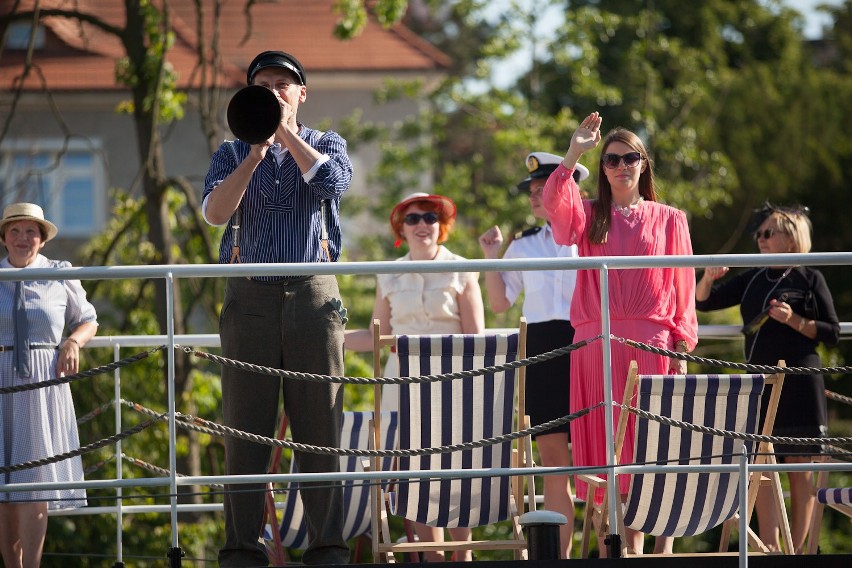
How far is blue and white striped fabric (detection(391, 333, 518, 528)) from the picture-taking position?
516 centimetres

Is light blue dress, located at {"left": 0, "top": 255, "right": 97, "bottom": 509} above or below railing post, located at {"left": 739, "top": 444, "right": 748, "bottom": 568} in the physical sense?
above

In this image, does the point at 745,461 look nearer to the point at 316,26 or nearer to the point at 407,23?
the point at 316,26

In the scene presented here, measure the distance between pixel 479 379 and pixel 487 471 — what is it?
1.64 ft

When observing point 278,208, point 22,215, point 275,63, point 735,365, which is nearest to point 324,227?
point 278,208

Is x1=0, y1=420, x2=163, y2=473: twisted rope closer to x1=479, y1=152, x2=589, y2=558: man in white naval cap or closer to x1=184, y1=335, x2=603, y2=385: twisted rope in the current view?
x1=184, y1=335, x2=603, y2=385: twisted rope

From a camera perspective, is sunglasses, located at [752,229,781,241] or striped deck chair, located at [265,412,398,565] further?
striped deck chair, located at [265,412,398,565]

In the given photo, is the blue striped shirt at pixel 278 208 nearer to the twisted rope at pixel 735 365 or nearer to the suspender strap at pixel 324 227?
the suspender strap at pixel 324 227

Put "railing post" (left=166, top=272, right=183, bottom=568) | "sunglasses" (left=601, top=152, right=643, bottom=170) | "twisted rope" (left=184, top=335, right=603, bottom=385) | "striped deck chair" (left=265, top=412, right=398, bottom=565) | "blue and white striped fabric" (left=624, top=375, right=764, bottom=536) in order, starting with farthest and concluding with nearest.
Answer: "striped deck chair" (left=265, top=412, right=398, bottom=565) < "sunglasses" (left=601, top=152, right=643, bottom=170) < "blue and white striped fabric" (left=624, top=375, right=764, bottom=536) < "twisted rope" (left=184, top=335, right=603, bottom=385) < "railing post" (left=166, top=272, right=183, bottom=568)

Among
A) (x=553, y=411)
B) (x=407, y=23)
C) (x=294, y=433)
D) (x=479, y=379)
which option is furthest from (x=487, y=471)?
(x=407, y=23)

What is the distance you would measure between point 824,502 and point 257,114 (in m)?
2.90

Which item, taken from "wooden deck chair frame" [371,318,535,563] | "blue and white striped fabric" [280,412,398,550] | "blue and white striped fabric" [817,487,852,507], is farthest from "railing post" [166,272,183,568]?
"blue and white striped fabric" [817,487,852,507]

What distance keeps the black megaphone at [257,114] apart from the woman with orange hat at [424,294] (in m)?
1.68

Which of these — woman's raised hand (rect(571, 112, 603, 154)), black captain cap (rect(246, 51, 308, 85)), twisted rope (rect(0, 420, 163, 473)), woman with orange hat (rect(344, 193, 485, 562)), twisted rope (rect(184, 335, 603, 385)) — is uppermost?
black captain cap (rect(246, 51, 308, 85))

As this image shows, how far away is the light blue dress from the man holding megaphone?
816 mm
